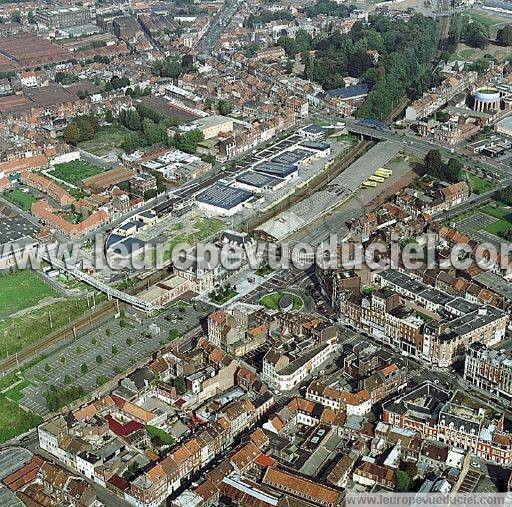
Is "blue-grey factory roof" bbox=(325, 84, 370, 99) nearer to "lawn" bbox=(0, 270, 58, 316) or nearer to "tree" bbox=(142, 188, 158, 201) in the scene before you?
"tree" bbox=(142, 188, 158, 201)

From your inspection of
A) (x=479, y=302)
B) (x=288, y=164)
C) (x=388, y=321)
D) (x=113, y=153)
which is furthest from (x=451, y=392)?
(x=113, y=153)

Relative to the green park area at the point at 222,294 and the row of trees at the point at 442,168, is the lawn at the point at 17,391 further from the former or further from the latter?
the row of trees at the point at 442,168

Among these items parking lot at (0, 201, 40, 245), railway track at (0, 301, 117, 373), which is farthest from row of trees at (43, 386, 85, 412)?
parking lot at (0, 201, 40, 245)

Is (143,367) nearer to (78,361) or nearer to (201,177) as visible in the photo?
(78,361)

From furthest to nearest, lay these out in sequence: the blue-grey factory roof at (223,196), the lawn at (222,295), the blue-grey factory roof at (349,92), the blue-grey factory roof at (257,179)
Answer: the blue-grey factory roof at (349,92) < the blue-grey factory roof at (257,179) < the blue-grey factory roof at (223,196) < the lawn at (222,295)

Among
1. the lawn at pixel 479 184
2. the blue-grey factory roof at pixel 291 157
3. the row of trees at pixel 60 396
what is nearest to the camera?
the row of trees at pixel 60 396

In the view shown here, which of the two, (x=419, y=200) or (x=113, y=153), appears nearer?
(x=419, y=200)

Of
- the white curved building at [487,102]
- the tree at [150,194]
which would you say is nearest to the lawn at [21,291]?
the tree at [150,194]
